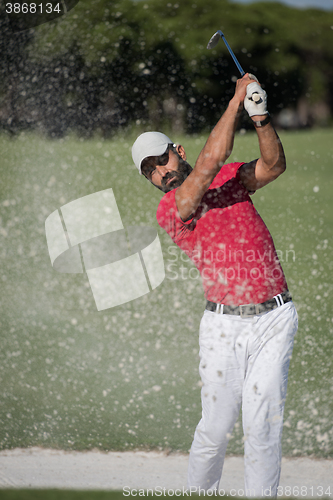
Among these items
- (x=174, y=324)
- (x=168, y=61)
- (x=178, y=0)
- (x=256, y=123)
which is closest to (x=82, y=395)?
(x=174, y=324)

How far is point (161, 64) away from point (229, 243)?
22.0 m

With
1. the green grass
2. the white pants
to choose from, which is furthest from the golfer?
the green grass

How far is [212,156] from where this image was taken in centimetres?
210

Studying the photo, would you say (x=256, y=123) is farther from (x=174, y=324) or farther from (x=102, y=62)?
(x=102, y=62)

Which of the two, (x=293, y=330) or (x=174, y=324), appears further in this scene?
(x=174, y=324)

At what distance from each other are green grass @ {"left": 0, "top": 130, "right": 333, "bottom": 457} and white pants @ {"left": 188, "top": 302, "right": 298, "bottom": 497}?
1.23 metres

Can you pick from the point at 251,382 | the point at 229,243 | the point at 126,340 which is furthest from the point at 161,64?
the point at 251,382

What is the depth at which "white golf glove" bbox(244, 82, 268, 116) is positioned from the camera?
2.13 meters

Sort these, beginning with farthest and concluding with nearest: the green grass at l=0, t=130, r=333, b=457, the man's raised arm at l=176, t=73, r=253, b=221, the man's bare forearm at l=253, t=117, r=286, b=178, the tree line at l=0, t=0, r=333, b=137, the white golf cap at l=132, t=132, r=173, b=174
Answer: the tree line at l=0, t=0, r=333, b=137 < the green grass at l=0, t=130, r=333, b=457 < the white golf cap at l=132, t=132, r=173, b=174 < the man's bare forearm at l=253, t=117, r=286, b=178 < the man's raised arm at l=176, t=73, r=253, b=221

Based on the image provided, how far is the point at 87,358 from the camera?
17.5 ft

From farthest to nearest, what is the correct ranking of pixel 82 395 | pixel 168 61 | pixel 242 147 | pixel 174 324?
pixel 168 61, pixel 242 147, pixel 174 324, pixel 82 395

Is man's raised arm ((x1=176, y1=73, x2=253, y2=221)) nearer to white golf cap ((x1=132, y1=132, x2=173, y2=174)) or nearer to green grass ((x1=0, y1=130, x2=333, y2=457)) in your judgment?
white golf cap ((x1=132, y1=132, x2=173, y2=174))

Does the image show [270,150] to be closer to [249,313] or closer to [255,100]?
[255,100]

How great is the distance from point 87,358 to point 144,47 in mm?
18178
